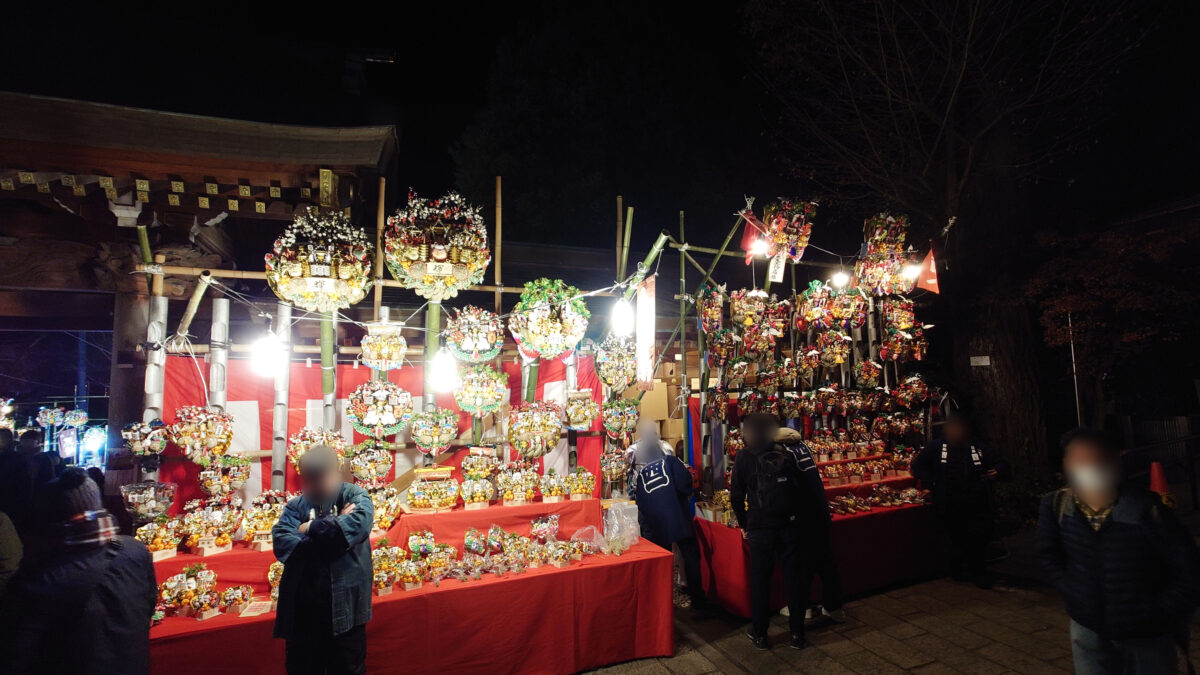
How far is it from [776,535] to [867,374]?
345cm

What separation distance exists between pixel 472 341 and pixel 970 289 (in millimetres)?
9105

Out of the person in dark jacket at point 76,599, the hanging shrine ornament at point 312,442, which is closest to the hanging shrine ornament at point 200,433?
the hanging shrine ornament at point 312,442

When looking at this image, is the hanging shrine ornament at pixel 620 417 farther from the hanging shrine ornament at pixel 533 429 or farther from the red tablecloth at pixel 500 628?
the red tablecloth at pixel 500 628

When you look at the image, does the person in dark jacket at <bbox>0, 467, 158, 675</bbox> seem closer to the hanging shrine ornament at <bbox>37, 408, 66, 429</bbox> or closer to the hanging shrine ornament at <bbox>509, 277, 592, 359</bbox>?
the hanging shrine ornament at <bbox>509, 277, 592, 359</bbox>

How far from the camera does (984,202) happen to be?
965 centimetres

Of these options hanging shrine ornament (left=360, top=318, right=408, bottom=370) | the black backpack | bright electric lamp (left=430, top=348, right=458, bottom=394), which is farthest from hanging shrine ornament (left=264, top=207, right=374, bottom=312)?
the black backpack

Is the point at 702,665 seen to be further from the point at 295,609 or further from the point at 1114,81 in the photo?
the point at 1114,81

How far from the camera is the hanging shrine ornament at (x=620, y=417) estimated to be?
5.73 meters

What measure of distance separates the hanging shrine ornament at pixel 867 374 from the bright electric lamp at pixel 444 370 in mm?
5416

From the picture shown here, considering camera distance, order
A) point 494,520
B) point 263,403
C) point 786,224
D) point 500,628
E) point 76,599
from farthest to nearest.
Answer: point 786,224 → point 263,403 → point 494,520 → point 500,628 → point 76,599

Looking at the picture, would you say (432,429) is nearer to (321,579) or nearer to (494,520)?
(494,520)

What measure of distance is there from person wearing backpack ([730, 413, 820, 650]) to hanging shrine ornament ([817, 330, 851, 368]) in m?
2.31

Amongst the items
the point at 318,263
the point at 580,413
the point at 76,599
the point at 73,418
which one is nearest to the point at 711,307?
the point at 580,413

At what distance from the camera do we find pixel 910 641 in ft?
15.8
